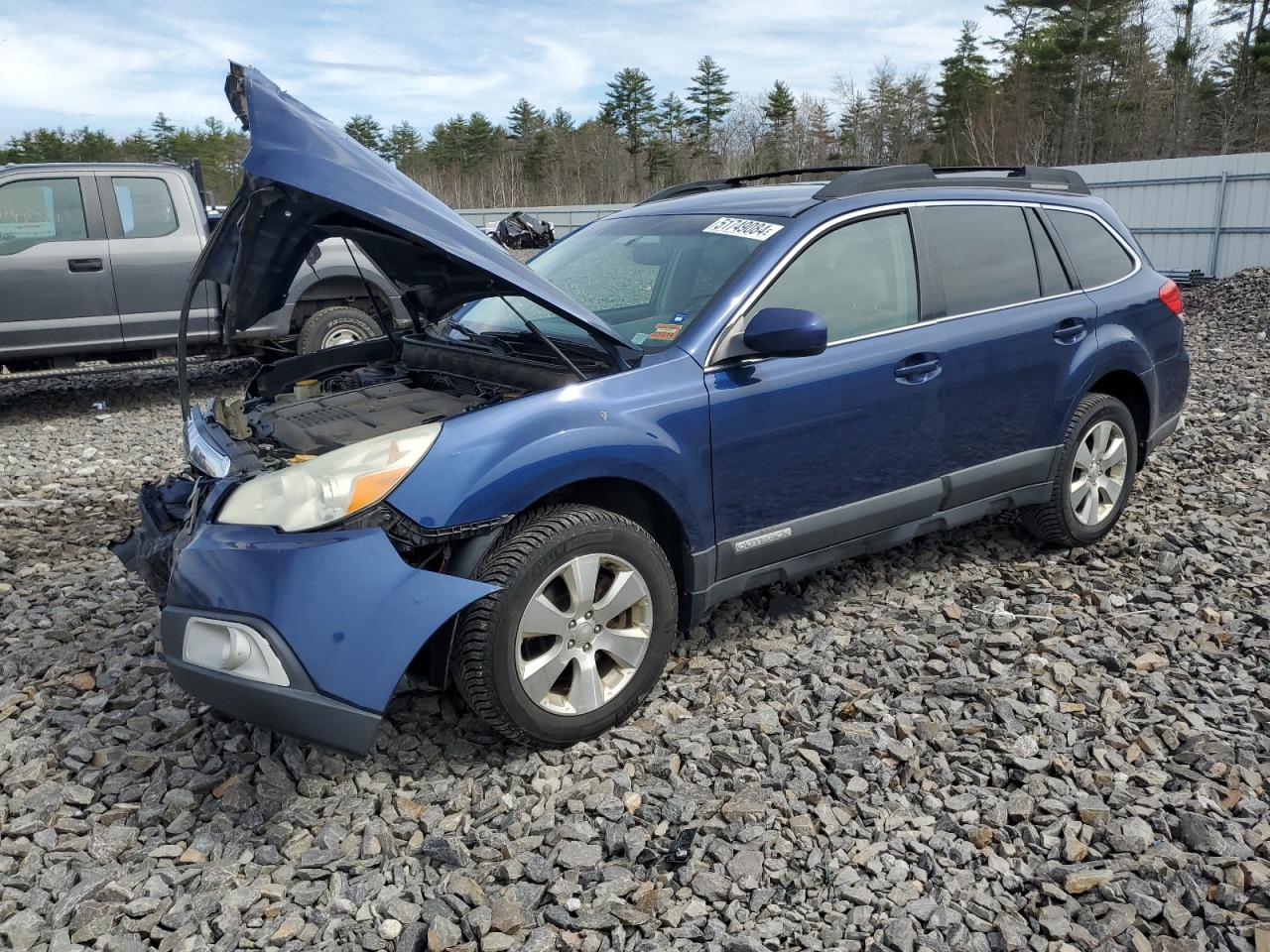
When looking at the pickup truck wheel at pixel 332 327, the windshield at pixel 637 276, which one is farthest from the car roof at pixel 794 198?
the pickup truck wheel at pixel 332 327

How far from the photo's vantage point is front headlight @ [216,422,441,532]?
2.71 metres

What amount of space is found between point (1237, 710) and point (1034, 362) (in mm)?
1589

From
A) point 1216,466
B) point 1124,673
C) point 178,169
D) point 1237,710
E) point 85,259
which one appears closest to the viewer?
point 1237,710

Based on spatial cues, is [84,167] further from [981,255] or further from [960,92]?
[960,92]

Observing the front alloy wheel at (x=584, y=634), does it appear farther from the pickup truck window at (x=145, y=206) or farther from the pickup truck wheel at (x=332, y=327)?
the pickup truck window at (x=145, y=206)

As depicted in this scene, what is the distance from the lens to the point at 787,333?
3186 mm

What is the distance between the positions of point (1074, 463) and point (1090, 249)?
1038 mm

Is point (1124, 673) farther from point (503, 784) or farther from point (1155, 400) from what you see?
point (503, 784)

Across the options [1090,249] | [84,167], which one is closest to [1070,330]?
[1090,249]

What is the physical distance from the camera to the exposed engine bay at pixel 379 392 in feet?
10.6

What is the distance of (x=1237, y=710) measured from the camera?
3377mm

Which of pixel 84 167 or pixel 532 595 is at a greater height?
pixel 84 167

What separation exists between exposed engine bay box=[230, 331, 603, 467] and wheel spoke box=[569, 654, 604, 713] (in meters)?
0.88

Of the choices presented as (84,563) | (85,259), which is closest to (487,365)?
(84,563)
